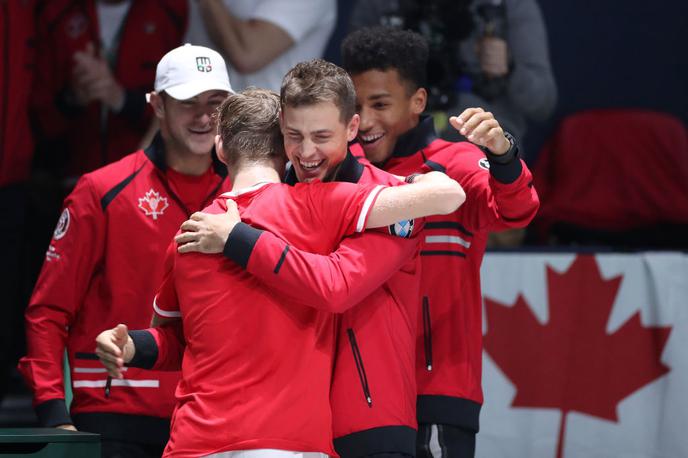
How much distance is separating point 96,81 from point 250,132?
230 cm

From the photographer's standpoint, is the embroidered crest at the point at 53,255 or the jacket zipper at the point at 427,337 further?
the embroidered crest at the point at 53,255

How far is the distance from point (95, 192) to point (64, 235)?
16 centimetres

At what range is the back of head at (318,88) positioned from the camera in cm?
306

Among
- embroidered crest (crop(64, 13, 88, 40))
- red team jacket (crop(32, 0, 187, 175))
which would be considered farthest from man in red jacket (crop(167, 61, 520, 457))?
embroidered crest (crop(64, 13, 88, 40))

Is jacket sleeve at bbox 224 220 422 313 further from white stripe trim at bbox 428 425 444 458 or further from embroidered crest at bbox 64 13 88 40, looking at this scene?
embroidered crest at bbox 64 13 88 40

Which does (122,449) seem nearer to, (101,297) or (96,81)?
(101,297)

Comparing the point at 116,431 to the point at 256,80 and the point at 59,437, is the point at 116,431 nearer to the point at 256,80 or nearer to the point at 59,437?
the point at 59,437

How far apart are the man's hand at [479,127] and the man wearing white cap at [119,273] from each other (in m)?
1.02

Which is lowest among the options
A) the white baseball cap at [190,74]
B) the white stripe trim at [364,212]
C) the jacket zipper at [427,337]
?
the jacket zipper at [427,337]

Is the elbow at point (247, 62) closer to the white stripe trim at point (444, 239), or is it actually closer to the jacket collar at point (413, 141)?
the jacket collar at point (413, 141)

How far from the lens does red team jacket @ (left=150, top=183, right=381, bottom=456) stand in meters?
2.91

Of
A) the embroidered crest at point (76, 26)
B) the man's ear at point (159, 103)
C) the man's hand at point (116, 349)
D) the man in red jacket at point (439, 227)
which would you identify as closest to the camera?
the man's hand at point (116, 349)

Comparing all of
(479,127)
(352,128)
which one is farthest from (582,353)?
(352,128)

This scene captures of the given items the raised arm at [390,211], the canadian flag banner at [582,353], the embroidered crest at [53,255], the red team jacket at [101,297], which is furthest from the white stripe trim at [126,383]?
the canadian flag banner at [582,353]
